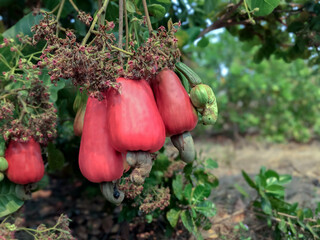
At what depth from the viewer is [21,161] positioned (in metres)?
1.07

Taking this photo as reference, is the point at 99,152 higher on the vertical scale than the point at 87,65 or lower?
lower

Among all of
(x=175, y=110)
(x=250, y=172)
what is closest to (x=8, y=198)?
(x=175, y=110)

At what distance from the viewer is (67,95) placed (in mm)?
1398

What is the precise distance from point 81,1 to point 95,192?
104cm

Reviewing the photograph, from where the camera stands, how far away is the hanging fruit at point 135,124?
758 mm

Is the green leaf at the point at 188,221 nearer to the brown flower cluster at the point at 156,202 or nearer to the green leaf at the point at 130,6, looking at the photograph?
the brown flower cluster at the point at 156,202

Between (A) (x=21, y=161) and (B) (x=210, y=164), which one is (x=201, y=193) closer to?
(B) (x=210, y=164)

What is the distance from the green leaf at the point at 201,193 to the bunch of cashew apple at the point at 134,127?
0.58 m

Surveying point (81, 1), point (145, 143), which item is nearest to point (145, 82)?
point (145, 143)

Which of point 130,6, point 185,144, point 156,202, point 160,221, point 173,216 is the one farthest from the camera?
point 160,221

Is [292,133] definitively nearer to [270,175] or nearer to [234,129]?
[234,129]

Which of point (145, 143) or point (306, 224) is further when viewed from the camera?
point (306, 224)

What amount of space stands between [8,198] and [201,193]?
76 cm

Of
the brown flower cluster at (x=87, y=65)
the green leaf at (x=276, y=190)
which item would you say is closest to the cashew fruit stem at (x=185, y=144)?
the brown flower cluster at (x=87, y=65)
